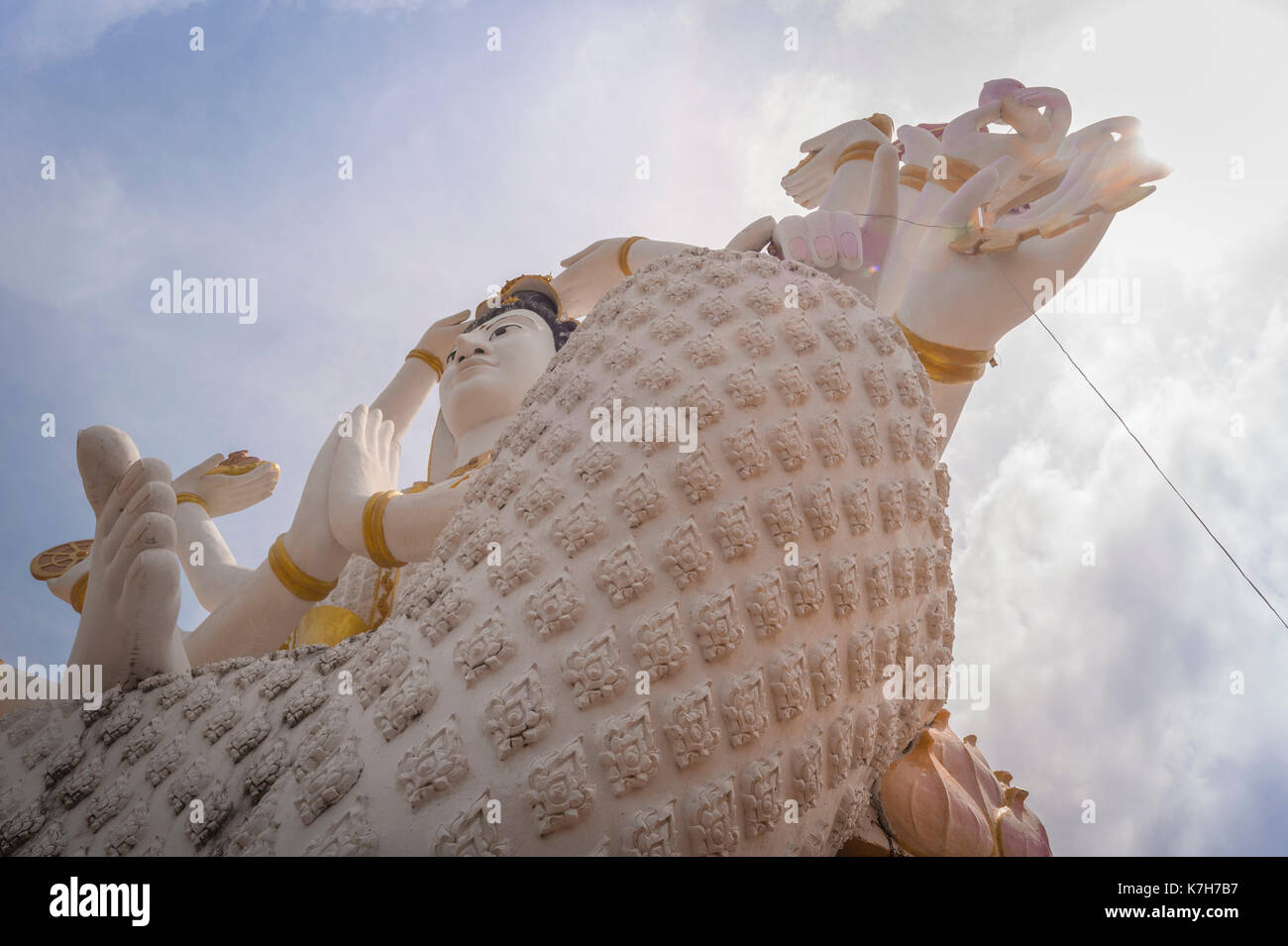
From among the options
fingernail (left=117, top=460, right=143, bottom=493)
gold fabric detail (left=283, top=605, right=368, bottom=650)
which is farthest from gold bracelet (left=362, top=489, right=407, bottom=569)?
fingernail (left=117, top=460, right=143, bottom=493)

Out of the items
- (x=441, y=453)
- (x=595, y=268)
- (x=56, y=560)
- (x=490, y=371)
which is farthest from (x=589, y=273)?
(x=56, y=560)

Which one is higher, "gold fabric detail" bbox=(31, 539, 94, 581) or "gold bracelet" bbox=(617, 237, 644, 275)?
"gold bracelet" bbox=(617, 237, 644, 275)

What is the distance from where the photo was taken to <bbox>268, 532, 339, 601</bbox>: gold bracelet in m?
3.98

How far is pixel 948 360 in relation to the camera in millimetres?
3568

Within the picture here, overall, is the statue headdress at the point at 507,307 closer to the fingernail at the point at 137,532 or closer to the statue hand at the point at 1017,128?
the statue hand at the point at 1017,128

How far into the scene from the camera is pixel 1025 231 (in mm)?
3490

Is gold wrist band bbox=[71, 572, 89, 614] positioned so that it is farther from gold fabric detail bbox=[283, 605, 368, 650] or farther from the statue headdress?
the statue headdress

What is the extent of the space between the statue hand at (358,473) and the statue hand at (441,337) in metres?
0.93

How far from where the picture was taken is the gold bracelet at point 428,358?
5.25m

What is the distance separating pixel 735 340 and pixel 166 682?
185 centimetres

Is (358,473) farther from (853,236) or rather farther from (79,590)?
Result: (853,236)

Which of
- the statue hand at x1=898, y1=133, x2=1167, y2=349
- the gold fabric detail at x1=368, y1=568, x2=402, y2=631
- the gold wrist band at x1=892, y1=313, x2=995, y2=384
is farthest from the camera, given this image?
the gold fabric detail at x1=368, y1=568, x2=402, y2=631

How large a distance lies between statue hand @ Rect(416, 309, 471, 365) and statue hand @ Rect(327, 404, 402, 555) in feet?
3.05
